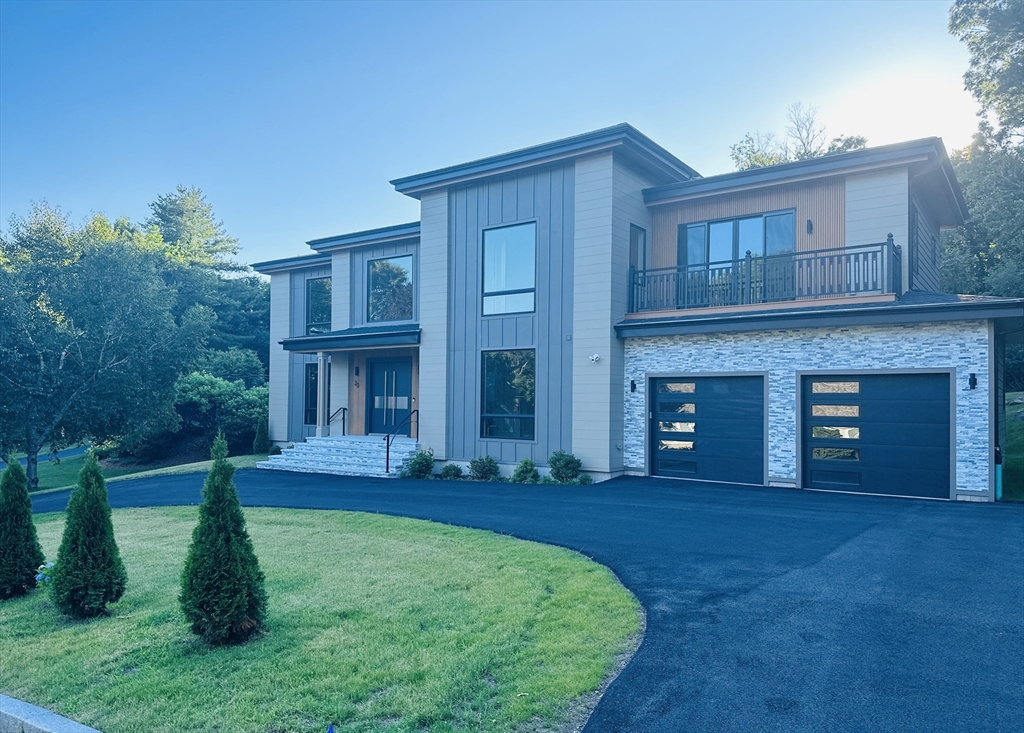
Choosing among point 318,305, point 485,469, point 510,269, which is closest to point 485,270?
point 510,269

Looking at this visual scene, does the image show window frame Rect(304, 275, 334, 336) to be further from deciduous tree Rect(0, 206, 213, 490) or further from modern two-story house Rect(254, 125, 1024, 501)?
deciduous tree Rect(0, 206, 213, 490)

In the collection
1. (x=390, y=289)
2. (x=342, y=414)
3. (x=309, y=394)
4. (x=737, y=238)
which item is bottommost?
(x=342, y=414)

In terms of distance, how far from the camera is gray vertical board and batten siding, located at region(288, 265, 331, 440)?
21.1 m

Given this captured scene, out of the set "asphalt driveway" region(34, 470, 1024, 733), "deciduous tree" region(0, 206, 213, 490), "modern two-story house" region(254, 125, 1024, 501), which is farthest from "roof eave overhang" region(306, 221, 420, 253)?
"asphalt driveway" region(34, 470, 1024, 733)

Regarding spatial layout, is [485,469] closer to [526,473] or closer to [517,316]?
[526,473]

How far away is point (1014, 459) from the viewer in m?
16.1

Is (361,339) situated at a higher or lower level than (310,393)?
higher

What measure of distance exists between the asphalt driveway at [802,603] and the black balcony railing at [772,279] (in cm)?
412

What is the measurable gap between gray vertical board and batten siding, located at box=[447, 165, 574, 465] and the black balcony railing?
1811 mm

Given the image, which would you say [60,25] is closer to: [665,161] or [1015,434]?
[665,161]

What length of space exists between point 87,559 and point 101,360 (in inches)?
663

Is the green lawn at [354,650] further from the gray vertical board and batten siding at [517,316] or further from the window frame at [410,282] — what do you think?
the window frame at [410,282]

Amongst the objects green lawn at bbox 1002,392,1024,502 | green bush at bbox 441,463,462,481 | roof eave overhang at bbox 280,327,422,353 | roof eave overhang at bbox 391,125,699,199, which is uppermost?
roof eave overhang at bbox 391,125,699,199

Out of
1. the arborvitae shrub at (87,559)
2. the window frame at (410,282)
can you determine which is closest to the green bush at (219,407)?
the window frame at (410,282)
